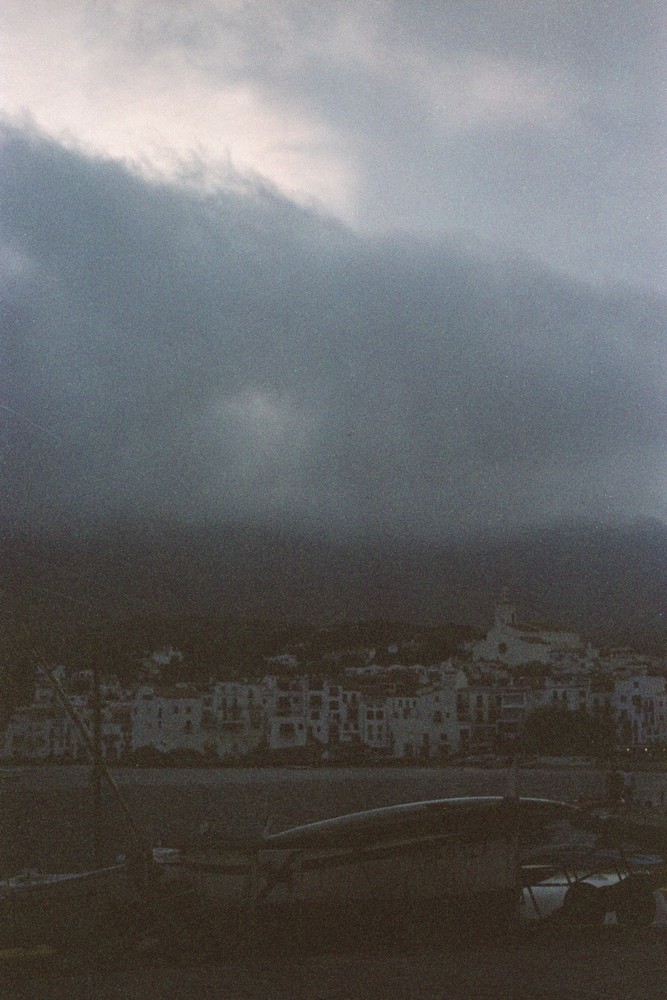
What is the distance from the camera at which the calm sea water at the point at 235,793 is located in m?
6.55

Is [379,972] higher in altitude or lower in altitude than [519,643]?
lower

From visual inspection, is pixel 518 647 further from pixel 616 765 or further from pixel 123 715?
pixel 123 715

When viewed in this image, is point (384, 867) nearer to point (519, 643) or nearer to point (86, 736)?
point (86, 736)

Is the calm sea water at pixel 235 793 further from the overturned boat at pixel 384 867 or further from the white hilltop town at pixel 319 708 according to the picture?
the overturned boat at pixel 384 867

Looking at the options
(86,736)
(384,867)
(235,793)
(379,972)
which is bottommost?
(379,972)

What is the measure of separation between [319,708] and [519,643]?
4.73 feet

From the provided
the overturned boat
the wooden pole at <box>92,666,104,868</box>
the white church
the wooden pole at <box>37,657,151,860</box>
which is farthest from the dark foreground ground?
the white church

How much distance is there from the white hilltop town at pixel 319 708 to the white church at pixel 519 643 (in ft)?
0.05

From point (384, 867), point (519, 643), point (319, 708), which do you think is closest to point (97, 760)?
point (319, 708)

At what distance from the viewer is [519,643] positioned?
7.00 meters

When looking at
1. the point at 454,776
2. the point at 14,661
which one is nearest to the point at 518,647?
the point at 454,776

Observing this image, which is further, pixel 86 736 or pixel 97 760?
pixel 97 760

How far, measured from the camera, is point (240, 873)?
18.0 ft

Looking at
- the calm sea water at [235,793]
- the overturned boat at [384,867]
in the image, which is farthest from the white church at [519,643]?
the overturned boat at [384,867]
